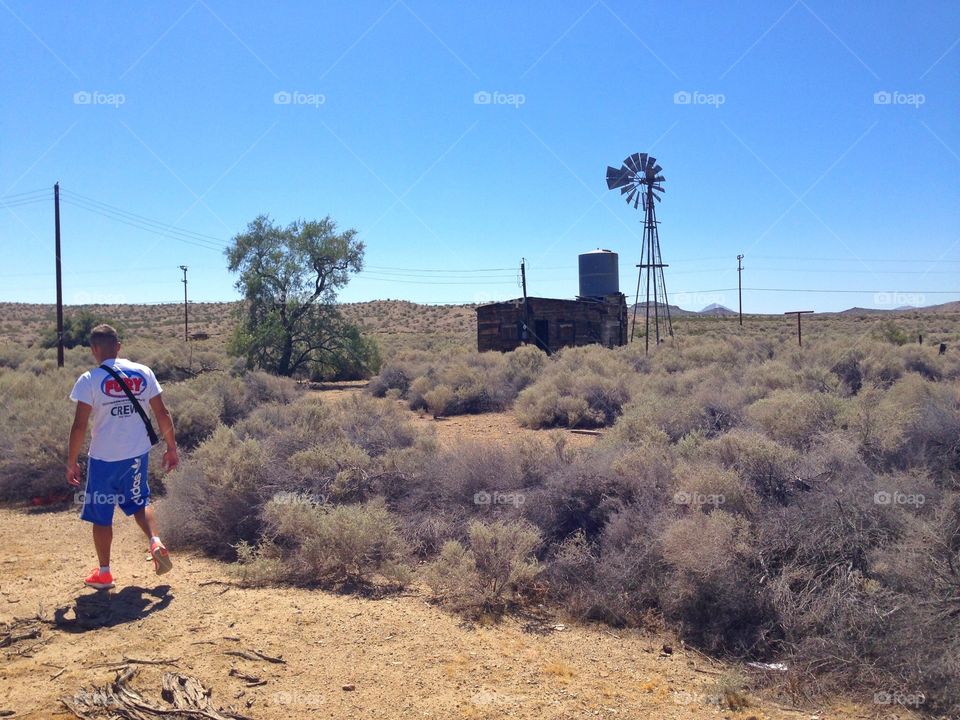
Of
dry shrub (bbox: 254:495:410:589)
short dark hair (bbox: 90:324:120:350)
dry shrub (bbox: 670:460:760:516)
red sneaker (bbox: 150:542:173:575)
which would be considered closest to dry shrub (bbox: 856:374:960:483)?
dry shrub (bbox: 670:460:760:516)

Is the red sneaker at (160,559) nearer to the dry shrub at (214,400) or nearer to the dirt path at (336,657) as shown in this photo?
the dirt path at (336,657)

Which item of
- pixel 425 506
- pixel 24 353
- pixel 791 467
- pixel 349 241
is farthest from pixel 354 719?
pixel 24 353

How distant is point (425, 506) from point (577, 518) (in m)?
1.60

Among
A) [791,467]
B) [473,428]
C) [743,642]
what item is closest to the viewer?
[743,642]

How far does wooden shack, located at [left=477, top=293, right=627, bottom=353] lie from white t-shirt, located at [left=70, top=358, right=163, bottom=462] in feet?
80.6

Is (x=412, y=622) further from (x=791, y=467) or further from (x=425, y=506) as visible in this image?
(x=791, y=467)

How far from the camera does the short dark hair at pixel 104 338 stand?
553 cm

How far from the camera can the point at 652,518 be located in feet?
19.7

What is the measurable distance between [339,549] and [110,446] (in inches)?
77.0

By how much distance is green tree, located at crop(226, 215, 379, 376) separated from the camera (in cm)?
2480

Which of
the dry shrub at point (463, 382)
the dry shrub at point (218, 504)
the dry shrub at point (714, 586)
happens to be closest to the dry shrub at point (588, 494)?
the dry shrub at point (714, 586)

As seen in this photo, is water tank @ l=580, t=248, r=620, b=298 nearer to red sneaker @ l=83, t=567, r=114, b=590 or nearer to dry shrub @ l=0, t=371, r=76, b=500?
dry shrub @ l=0, t=371, r=76, b=500

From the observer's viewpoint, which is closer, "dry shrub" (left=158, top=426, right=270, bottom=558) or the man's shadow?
the man's shadow

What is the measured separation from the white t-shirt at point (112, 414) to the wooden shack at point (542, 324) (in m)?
24.6
